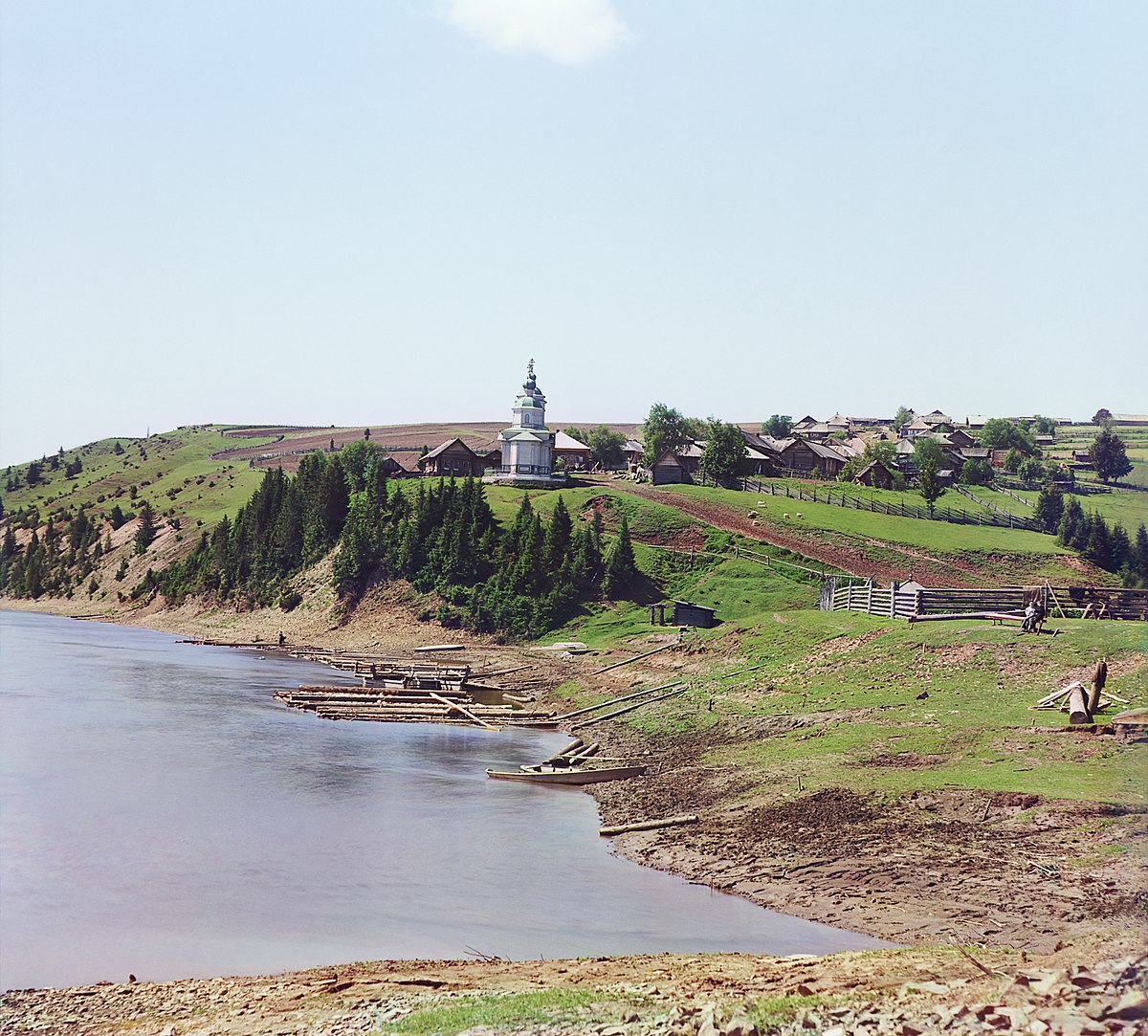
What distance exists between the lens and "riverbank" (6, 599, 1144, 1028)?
22.4 m

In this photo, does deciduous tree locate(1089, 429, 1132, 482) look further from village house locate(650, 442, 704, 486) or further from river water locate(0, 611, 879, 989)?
village house locate(650, 442, 704, 486)

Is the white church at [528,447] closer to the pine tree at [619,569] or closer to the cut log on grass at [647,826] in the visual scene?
the pine tree at [619,569]

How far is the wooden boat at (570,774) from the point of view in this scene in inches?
1590

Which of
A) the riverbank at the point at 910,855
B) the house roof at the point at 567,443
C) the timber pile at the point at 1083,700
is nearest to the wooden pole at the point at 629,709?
the riverbank at the point at 910,855

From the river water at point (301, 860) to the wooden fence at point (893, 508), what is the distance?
78.5 m

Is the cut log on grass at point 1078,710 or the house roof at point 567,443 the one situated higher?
the house roof at point 567,443

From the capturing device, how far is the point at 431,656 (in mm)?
87125

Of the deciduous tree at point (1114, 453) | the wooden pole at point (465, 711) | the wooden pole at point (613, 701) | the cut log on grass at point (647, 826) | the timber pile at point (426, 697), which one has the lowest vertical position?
the timber pile at point (426, 697)

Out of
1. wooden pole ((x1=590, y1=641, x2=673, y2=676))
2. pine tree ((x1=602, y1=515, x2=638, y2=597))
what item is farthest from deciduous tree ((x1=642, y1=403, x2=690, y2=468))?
wooden pole ((x1=590, y1=641, x2=673, y2=676))

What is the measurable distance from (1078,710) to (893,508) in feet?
313

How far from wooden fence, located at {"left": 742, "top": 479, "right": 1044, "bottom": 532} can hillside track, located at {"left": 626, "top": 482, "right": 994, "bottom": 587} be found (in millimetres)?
17117

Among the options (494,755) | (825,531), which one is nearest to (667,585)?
(825,531)

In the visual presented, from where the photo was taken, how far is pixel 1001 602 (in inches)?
2229

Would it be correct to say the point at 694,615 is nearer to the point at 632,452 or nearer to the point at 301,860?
the point at 301,860
